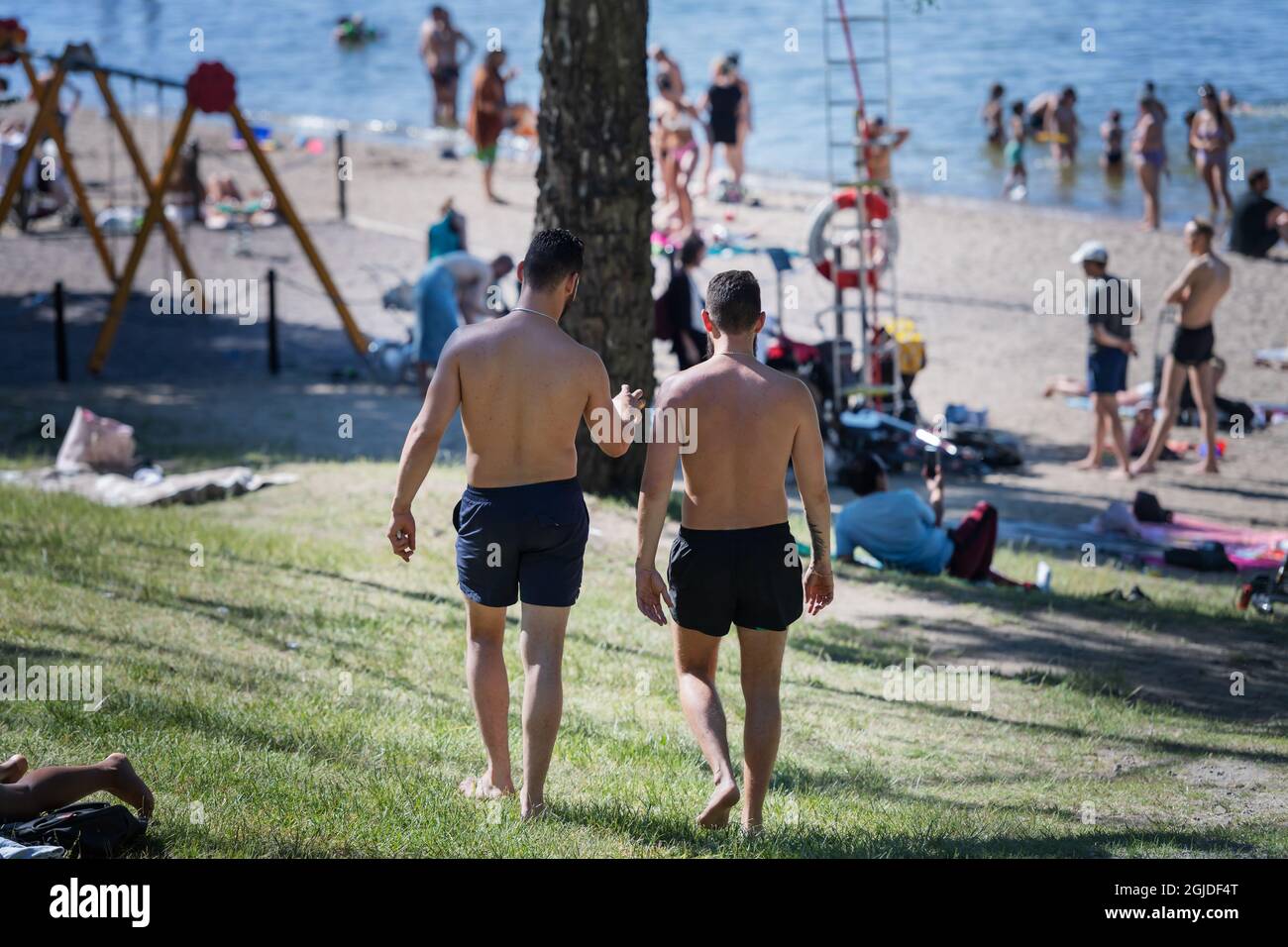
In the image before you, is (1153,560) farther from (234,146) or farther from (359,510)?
(234,146)

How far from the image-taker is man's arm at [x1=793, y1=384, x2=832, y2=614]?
4.84m

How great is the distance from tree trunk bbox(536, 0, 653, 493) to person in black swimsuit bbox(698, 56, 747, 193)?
13.4 m

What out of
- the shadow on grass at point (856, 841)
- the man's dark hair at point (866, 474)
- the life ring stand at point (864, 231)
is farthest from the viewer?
the life ring stand at point (864, 231)

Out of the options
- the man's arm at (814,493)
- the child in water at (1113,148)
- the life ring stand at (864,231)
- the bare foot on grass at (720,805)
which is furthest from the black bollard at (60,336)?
the child in water at (1113,148)

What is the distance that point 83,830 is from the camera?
4.31m

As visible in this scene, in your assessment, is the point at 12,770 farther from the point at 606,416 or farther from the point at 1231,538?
the point at 1231,538

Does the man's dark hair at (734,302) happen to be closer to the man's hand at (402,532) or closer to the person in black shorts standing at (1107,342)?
the man's hand at (402,532)

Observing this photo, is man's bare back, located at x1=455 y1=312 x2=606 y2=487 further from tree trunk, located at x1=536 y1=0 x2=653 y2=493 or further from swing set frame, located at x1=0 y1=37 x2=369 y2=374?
swing set frame, located at x1=0 y1=37 x2=369 y2=374

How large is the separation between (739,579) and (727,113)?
1909 centimetres

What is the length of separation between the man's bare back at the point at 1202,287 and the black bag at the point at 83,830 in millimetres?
9956

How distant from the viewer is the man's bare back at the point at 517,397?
16.0 feet

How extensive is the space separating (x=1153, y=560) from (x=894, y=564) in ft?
7.41

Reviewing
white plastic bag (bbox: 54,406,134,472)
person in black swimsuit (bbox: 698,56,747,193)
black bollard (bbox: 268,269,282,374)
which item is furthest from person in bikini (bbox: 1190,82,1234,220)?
white plastic bag (bbox: 54,406,134,472)
